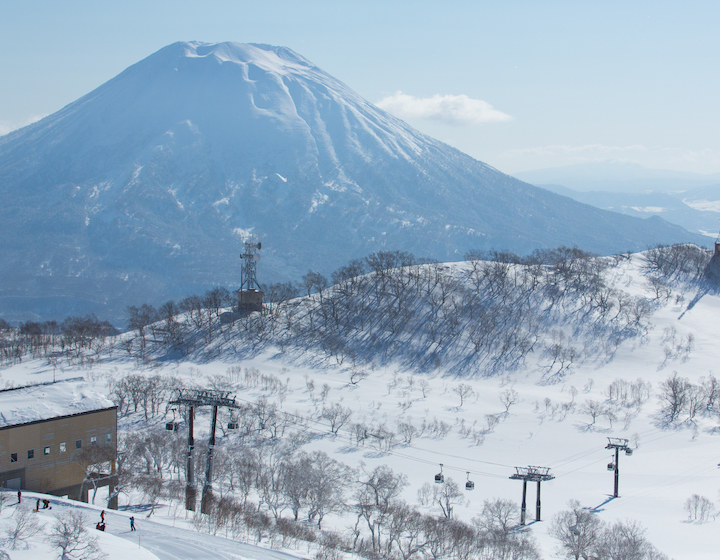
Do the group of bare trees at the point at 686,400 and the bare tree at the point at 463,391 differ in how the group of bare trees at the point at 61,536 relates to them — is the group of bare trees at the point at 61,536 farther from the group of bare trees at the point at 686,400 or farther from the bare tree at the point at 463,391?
the group of bare trees at the point at 686,400

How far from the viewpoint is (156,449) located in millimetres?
43594

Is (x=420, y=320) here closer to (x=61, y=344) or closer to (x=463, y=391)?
(x=463, y=391)

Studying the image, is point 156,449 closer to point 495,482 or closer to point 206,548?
point 206,548

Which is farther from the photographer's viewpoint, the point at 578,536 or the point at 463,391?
the point at 463,391

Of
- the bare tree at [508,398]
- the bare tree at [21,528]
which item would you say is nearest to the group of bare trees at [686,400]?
the bare tree at [508,398]

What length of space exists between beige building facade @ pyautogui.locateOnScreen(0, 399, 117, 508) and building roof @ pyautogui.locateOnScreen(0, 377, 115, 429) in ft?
1.11

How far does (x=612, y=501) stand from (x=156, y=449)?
2866cm

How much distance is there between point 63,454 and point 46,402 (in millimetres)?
2774

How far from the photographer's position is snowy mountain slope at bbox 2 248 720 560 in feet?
152

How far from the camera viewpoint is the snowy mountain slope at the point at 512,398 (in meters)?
46.2

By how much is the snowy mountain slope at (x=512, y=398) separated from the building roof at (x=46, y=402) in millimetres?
9968

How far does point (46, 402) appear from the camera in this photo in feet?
117

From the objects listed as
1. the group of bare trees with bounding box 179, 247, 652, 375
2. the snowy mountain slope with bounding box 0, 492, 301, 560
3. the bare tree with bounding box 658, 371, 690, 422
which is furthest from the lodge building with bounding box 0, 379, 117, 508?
the bare tree with bounding box 658, 371, 690, 422

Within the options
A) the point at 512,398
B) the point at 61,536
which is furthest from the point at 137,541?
the point at 512,398
